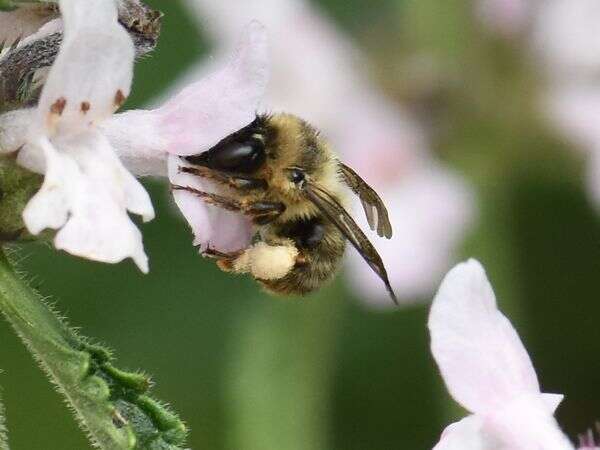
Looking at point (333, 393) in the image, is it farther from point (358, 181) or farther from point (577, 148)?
point (358, 181)

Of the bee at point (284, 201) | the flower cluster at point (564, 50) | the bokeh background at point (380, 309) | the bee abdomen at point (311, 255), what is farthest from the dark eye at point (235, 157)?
the flower cluster at point (564, 50)

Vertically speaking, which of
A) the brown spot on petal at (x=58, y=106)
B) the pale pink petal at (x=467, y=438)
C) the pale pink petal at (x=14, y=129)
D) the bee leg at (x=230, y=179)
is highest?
the brown spot on petal at (x=58, y=106)

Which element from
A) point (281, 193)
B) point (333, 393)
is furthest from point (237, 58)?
point (333, 393)

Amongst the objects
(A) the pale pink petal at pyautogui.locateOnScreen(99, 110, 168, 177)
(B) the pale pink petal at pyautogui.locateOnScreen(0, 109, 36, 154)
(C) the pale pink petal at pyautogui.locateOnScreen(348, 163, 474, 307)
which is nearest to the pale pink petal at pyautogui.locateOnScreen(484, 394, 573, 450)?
(A) the pale pink petal at pyautogui.locateOnScreen(99, 110, 168, 177)

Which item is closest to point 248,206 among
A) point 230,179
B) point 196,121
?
point 230,179

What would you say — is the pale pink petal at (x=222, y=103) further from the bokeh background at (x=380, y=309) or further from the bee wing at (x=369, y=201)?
the bokeh background at (x=380, y=309)

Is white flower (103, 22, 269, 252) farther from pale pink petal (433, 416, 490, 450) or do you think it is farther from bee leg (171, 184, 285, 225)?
pale pink petal (433, 416, 490, 450)
